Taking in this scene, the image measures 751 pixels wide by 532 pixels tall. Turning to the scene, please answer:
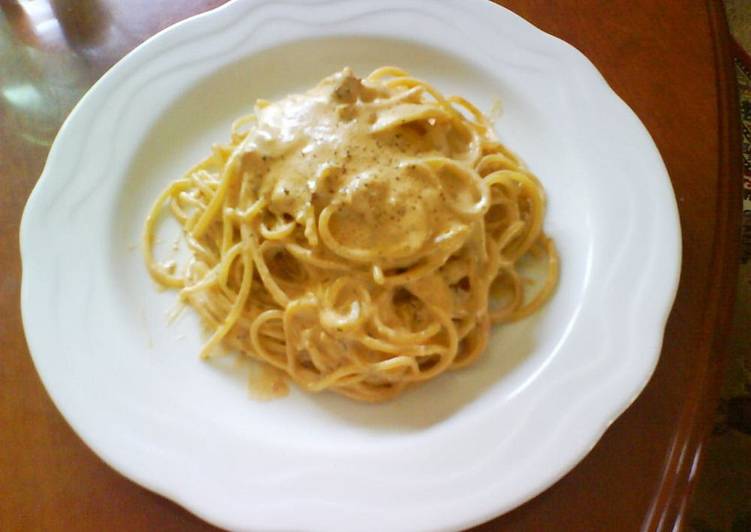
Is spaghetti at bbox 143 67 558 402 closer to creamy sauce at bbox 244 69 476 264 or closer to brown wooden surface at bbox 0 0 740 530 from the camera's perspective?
creamy sauce at bbox 244 69 476 264

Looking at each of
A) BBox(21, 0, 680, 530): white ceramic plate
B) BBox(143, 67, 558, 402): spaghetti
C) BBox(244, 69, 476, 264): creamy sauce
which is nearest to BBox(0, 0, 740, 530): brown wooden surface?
BBox(21, 0, 680, 530): white ceramic plate

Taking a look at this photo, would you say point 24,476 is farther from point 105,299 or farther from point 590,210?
point 590,210

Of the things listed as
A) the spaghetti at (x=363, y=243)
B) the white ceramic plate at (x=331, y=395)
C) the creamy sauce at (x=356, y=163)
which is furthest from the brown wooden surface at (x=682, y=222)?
the creamy sauce at (x=356, y=163)

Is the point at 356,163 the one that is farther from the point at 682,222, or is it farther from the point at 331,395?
the point at 682,222

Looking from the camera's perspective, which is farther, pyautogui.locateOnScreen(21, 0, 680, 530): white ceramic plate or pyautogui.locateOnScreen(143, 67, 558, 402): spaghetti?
pyautogui.locateOnScreen(143, 67, 558, 402): spaghetti

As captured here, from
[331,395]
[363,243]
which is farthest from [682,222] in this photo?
[331,395]

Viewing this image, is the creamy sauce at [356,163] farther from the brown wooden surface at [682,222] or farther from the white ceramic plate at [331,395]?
the brown wooden surface at [682,222]
